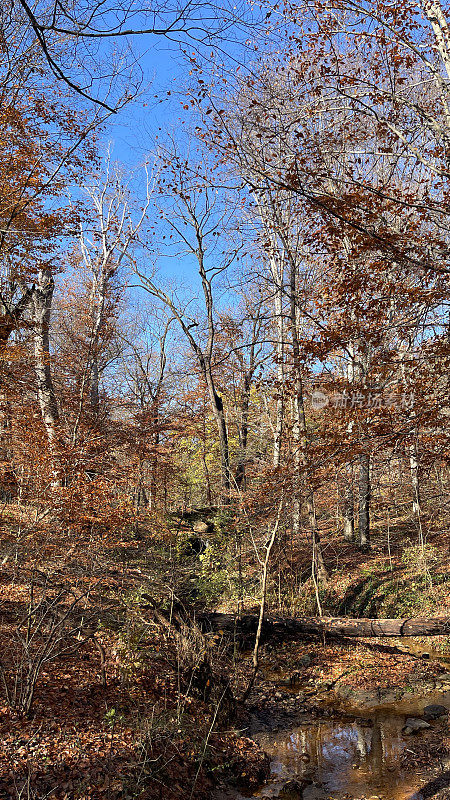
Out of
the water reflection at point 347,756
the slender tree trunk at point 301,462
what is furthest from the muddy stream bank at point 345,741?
the slender tree trunk at point 301,462

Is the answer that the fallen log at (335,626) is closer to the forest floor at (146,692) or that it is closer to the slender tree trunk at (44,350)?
the forest floor at (146,692)

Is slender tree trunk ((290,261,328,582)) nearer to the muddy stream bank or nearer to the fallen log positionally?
the fallen log

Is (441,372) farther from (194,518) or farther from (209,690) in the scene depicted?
(194,518)

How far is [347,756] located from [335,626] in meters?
3.60

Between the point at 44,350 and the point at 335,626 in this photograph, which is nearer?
the point at 335,626

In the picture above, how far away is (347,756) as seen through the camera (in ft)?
21.5

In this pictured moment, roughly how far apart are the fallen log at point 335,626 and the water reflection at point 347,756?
2.43m

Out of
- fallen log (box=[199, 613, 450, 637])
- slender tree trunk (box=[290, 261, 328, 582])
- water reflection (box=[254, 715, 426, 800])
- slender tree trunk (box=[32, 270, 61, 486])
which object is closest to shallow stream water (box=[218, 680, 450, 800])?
water reflection (box=[254, 715, 426, 800])

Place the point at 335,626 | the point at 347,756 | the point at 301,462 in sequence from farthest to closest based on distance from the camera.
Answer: the point at 335,626 < the point at 301,462 < the point at 347,756

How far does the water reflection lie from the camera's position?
5762 mm

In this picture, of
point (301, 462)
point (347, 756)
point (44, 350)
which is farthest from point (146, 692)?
point (44, 350)

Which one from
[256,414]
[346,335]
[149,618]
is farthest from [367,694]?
[256,414]

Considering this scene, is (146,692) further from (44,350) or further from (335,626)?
(44,350)

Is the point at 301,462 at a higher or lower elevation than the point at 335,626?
higher
